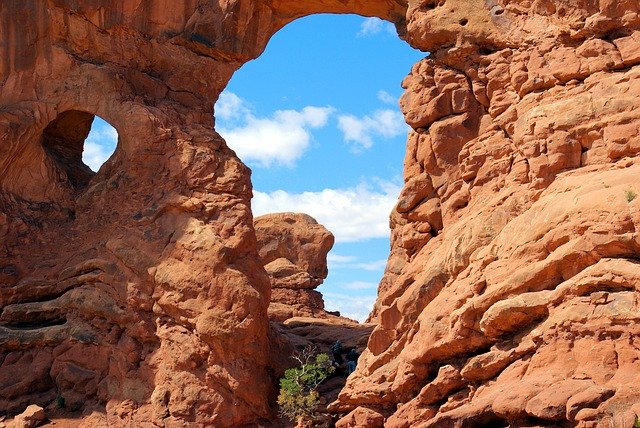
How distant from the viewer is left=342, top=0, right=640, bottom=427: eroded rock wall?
43.8 feet

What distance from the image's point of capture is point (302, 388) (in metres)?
21.7

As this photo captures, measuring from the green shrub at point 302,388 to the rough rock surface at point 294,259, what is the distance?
9255 mm

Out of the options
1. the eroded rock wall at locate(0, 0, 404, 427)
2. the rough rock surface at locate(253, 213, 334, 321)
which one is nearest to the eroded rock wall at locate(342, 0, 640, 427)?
the eroded rock wall at locate(0, 0, 404, 427)

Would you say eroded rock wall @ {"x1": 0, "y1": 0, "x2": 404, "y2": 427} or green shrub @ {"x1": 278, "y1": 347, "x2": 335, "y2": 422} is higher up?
eroded rock wall @ {"x1": 0, "y1": 0, "x2": 404, "y2": 427}

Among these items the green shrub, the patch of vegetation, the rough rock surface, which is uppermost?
the rough rock surface

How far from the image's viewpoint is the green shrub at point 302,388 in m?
20.9

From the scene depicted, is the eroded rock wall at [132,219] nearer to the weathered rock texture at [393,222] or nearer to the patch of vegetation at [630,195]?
the weathered rock texture at [393,222]

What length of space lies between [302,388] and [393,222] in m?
5.48

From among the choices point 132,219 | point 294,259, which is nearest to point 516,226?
point 132,219

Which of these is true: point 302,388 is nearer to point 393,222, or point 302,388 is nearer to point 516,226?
point 393,222

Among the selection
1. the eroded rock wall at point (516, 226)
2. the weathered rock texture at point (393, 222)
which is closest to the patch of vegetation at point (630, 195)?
the eroded rock wall at point (516, 226)

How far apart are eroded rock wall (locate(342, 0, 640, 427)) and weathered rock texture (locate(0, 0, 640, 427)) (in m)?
0.04

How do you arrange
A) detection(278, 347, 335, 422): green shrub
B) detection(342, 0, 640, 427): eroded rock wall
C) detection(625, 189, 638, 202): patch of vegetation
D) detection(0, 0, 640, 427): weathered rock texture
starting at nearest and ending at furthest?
detection(342, 0, 640, 427): eroded rock wall, detection(625, 189, 638, 202): patch of vegetation, detection(0, 0, 640, 427): weathered rock texture, detection(278, 347, 335, 422): green shrub

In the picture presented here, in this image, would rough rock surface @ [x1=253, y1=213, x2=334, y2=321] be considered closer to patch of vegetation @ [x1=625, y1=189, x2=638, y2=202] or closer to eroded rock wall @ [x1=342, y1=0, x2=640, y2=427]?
eroded rock wall @ [x1=342, y1=0, x2=640, y2=427]
